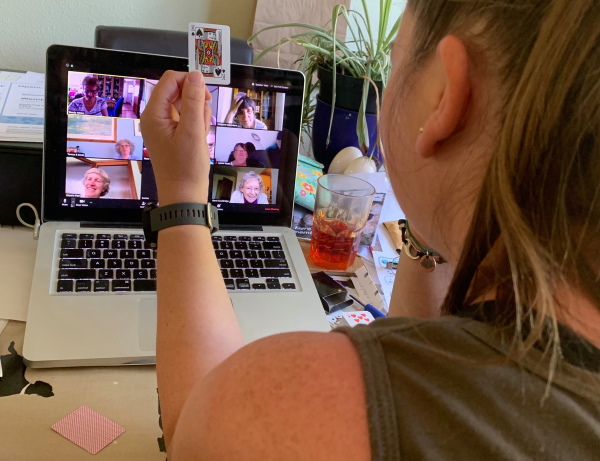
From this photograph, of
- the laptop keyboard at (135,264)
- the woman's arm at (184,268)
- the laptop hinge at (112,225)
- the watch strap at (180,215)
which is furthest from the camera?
the laptop hinge at (112,225)

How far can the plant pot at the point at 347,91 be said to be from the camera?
109cm

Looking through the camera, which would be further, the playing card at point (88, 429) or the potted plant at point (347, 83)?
the potted plant at point (347, 83)

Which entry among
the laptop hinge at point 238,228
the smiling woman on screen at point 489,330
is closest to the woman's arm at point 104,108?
the laptop hinge at point 238,228

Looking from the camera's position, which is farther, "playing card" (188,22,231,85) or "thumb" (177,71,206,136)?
"playing card" (188,22,231,85)

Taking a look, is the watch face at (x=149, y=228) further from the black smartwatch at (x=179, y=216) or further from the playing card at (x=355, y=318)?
the playing card at (x=355, y=318)

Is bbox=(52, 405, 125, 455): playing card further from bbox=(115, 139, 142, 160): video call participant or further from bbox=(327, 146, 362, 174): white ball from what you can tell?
bbox=(327, 146, 362, 174): white ball

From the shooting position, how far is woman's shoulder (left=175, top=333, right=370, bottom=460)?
0.34 metres

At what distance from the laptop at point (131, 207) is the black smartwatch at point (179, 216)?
142mm

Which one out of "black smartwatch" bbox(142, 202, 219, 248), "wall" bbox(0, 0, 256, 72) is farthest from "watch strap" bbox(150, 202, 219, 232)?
"wall" bbox(0, 0, 256, 72)

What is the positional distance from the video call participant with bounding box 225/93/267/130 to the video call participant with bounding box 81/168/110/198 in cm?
21

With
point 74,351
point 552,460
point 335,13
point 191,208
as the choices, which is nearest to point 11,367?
point 74,351

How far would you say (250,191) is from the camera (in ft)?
3.03

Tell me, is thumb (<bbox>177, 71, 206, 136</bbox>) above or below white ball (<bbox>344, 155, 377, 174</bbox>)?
above

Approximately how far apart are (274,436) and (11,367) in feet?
1.39
